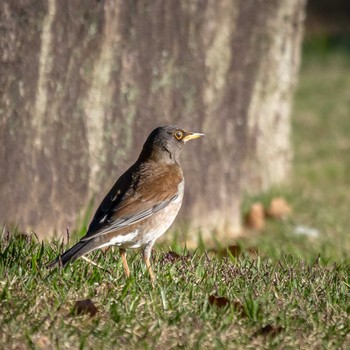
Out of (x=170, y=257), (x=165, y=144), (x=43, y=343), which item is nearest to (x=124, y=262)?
(x=170, y=257)

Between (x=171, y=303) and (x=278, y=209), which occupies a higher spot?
(x=171, y=303)

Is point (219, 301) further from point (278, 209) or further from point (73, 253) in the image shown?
point (278, 209)

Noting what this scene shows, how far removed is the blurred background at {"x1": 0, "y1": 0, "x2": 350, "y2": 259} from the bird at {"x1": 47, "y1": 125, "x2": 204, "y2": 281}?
804mm

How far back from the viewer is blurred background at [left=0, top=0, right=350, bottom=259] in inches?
302

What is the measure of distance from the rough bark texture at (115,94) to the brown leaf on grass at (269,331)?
3.04 meters

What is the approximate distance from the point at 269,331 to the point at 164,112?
13.4ft

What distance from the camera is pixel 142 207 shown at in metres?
6.35

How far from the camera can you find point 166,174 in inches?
265

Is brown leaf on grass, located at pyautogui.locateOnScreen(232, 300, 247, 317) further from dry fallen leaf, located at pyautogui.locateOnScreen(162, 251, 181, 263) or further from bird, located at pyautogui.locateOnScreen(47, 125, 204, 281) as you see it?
dry fallen leaf, located at pyautogui.locateOnScreen(162, 251, 181, 263)

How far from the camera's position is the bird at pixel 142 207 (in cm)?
603

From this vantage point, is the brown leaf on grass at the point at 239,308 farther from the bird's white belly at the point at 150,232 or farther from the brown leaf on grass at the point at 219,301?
the bird's white belly at the point at 150,232

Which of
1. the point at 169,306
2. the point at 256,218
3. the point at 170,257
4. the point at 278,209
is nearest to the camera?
the point at 169,306

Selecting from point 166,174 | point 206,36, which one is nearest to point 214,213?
point 206,36

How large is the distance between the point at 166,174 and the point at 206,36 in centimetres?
282
